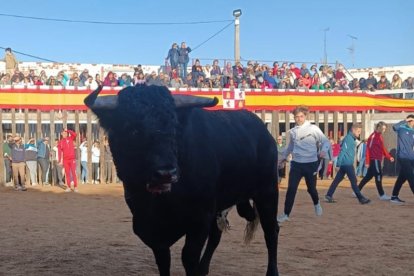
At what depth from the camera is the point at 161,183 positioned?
3.67m

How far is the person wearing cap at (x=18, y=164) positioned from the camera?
17547 millimetres

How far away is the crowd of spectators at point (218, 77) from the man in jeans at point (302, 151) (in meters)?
10.6

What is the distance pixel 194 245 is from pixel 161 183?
3.39 feet

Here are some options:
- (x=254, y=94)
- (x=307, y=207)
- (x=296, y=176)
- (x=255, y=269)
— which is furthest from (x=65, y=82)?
(x=255, y=269)

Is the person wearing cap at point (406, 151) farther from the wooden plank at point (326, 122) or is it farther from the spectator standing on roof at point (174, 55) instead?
the spectator standing on roof at point (174, 55)

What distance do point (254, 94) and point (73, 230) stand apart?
A: 13.2 metres

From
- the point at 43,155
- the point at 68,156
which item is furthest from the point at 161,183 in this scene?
the point at 43,155

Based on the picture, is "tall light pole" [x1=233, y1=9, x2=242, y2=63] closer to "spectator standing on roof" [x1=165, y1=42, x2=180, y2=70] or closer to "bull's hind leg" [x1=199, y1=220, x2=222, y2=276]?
"spectator standing on roof" [x1=165, y1=42, x2=180, y2=70]

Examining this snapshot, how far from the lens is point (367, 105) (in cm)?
2308

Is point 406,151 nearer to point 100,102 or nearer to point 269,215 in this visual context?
point 269,215

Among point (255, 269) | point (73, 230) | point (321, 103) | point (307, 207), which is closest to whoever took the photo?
point (255, 269)

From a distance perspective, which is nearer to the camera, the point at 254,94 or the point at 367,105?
the point at 254,94

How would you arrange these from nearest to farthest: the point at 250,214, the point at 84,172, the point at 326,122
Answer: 1. the point at 250,214
2. the point at 84,172
3. the point at 326,122

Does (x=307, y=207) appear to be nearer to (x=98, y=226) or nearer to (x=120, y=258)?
(x=98, y=226)
